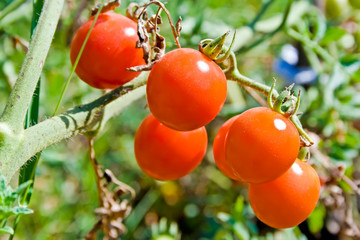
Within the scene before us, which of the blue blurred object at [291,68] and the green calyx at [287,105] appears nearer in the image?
the green calyx at [287,105]

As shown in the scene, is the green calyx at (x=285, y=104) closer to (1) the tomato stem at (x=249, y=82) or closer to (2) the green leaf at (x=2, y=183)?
(1) the tomato stem at (x=249, y=82)

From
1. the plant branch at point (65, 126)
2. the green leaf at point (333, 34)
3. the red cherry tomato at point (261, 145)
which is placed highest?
the plant branch at point (65, 126)

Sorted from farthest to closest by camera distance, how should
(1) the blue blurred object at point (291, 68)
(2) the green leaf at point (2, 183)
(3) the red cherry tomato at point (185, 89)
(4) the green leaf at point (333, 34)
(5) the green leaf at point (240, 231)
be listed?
(1) the blue blurred object at point (291, 68) < (4) the green leaf at point (333, 34) < (5) the green leaf at point (240, 231) < (3) the red cherry tomato at point (185, 89) < (2) the green leaf at point (2, 183)

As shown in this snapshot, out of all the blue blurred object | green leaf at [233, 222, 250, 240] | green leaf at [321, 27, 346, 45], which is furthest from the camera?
the blue blurred object

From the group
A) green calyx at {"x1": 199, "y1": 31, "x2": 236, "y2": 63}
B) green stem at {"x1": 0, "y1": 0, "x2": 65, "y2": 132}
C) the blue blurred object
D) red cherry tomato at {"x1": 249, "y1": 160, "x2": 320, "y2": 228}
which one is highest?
green stem at {"x1": 0, "y1": 0, "x2": 65, "y2": 132}

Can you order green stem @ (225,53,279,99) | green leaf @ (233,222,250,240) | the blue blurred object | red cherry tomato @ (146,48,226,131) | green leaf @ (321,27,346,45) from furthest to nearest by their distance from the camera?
1. the blue blurred object
2. green leaf @ (321,27,346,45)
3. green leaf @ (233,222,250,240)
4. green stem @ (225,53,279,99)
5. red cherry tomato @ (146,48,226,131)

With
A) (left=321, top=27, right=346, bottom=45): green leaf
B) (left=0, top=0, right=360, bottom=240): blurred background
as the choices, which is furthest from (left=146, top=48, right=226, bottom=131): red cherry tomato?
(left=321, top=27, right=346, bottom=45): green leaf

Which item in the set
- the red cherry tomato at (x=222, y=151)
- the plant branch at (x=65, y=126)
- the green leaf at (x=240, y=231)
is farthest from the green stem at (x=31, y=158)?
the green leaf at (x=240, y=231)

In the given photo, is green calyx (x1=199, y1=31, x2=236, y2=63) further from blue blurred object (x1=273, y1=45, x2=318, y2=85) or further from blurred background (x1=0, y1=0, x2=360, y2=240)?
blue blurred object (x1=273, y1=45, x2=318, y2=85)
